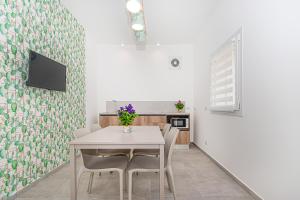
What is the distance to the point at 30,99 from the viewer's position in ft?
8.79

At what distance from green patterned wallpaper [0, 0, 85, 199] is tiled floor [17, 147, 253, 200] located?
0.23m

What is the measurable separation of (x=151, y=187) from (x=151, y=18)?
3074 millimetres

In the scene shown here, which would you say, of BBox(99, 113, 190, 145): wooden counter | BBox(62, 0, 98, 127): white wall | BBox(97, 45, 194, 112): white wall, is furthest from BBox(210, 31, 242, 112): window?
BBox(62, 0, 98, 127): white wall

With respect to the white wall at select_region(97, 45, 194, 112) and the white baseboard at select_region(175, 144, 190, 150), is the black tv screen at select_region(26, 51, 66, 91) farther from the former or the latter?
the white baseboard at select_region(175, 144, 190, 150)

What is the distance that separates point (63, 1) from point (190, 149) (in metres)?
4.25

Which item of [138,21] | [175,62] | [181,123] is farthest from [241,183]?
[175,62]

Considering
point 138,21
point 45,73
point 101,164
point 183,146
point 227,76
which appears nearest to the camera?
point 101,164

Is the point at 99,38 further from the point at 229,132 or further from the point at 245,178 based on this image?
the point at 245,178

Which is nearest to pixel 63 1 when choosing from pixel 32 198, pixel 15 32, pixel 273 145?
pixel 15 32

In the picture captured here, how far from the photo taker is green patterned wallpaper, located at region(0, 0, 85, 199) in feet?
7.35

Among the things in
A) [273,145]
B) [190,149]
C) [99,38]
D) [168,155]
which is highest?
[99,38]

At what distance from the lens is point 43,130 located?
3006mm

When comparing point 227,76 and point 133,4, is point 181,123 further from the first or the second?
point 133,4

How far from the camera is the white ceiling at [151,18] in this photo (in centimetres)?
350
